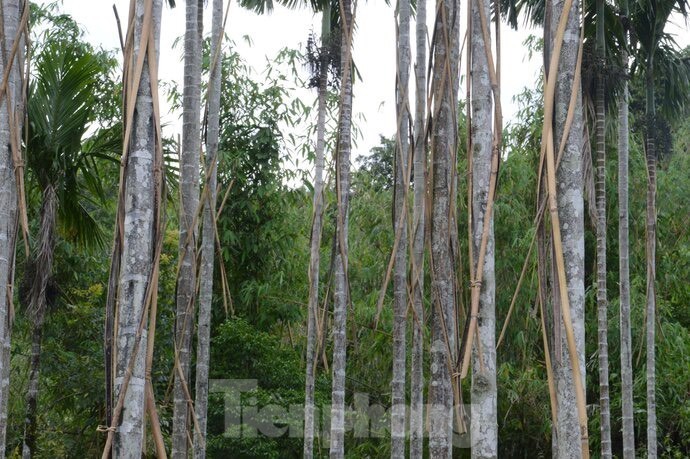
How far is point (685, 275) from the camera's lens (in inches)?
497

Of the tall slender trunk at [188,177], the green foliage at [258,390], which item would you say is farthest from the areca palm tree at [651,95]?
the tall slender trunk at [188,177]

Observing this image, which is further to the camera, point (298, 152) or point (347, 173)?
point (298, 152)

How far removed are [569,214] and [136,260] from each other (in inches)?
45.8

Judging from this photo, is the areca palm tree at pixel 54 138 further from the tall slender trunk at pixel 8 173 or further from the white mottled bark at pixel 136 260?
the white mottled bark at pixel 136 260

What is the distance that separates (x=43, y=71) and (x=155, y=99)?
5.16m

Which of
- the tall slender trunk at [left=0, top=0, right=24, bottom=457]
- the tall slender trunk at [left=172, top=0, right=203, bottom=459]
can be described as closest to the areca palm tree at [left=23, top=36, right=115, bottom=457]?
the tall slender trunk at [left=172, top=0, right=203, bottom=459]

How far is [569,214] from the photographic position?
8.70 ft

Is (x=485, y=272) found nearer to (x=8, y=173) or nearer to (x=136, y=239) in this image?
(x=136, y=239)

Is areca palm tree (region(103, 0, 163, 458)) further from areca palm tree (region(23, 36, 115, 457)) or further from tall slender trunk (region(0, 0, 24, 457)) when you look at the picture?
areca palm tree (region(23, 36, 115, 457))

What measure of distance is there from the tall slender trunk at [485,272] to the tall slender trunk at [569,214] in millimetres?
543

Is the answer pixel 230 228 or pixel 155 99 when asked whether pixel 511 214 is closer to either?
pixel 230 228

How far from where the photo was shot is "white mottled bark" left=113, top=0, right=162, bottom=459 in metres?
2.50

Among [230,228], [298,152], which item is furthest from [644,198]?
[230,228]

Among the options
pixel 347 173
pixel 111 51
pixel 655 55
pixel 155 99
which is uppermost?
pixel 111 51
